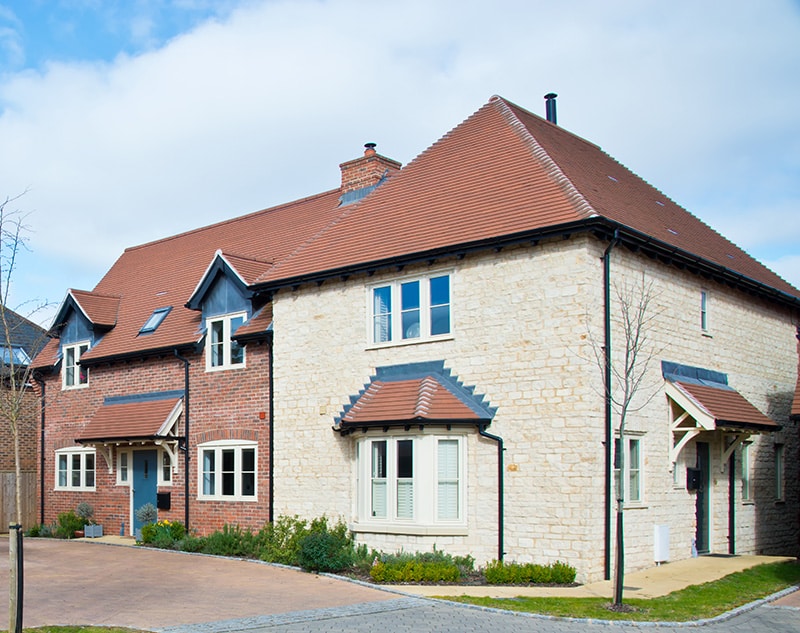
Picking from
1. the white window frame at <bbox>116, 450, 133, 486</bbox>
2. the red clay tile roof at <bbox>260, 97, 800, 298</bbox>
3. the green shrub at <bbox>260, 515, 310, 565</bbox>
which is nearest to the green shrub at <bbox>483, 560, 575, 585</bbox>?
the green shrub at <bbox>260, 515, 310, 565</bbox>

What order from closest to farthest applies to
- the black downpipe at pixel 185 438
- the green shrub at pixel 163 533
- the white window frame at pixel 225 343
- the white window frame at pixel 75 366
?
the green shrub at pixel 163 533 < the white window frame at pixel 225 343 < the black downpipe at pixel 185 438 < the white window frame at pixel 75 366

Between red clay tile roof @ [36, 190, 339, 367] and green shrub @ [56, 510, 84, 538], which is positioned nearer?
red clay tile roof @ [36, 190, 339, 367]

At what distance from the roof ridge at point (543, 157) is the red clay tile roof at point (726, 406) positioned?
4.31 metres

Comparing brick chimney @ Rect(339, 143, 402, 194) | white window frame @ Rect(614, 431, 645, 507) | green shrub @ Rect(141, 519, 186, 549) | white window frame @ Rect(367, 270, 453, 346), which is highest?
brick chimney @ Rect(339, 143, 402, 194)

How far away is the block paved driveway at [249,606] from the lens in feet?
40.5

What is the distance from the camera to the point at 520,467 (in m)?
16.7

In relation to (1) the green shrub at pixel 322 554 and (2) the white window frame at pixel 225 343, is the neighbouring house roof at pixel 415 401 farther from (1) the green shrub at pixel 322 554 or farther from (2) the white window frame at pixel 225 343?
(2) the white window frame at pixel 225 343

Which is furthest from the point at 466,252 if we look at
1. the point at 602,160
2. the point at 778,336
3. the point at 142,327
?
the point at 142,327

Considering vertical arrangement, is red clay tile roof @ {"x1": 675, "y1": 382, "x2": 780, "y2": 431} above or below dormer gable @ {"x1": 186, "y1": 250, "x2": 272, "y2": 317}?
below

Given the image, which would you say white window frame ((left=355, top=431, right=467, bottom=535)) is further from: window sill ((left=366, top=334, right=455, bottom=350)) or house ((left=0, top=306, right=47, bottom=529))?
house ((left=0, top=306, right=47, bottom=529))

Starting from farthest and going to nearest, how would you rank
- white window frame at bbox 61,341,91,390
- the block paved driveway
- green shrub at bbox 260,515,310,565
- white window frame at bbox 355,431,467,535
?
white window frame at bbox 61,341,91,390
green shrub at bbox 260,515,310,565
white window frame at bbox 355,431,467,535
the block paved driveway

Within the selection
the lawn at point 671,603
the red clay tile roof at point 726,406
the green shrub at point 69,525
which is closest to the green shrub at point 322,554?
the lawn at point 671,603

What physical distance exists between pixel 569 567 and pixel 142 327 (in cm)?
1551

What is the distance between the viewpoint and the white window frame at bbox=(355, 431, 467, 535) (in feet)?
56.7
